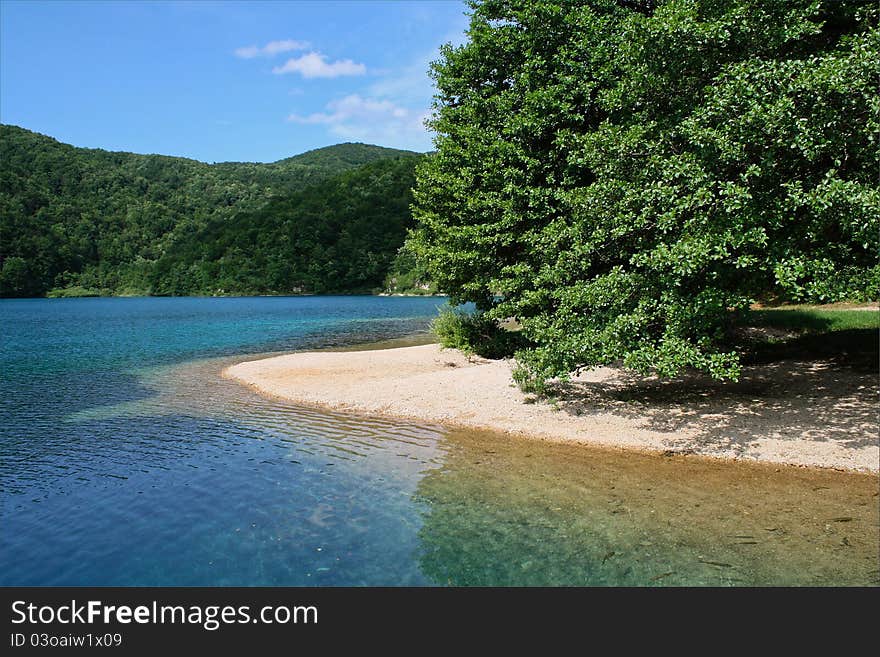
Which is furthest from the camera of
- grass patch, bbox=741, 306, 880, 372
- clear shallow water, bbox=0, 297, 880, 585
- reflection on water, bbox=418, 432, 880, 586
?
grass patch, bbox=741, 306, 880, 372

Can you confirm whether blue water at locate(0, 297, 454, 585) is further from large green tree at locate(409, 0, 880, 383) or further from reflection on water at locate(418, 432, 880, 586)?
large green tree at locate(409, 0, 880, 383)

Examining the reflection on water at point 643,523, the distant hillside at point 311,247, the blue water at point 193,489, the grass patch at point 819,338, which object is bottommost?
the reflection on water at point 643,523

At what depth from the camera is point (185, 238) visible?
643ft

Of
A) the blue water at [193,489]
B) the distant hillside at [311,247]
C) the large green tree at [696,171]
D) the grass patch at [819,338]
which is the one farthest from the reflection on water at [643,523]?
the distant hillside at [311,247]

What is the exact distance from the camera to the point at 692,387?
60.4 ft

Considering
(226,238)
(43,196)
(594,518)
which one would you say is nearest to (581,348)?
(594,518)

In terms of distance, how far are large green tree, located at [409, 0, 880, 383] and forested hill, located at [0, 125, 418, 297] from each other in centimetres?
15118

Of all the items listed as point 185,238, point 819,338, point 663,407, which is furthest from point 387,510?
point 185,238

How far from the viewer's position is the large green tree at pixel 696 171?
11.4 m

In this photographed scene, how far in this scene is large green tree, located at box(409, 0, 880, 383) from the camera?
11367 mm

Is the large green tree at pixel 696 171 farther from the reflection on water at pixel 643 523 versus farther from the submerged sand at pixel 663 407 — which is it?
the reflection on water at pixel 643 523

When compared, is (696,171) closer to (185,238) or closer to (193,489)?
(193,489)

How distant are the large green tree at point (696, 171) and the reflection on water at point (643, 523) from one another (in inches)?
102

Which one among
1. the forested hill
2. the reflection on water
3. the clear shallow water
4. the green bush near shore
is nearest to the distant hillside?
the forested hill
